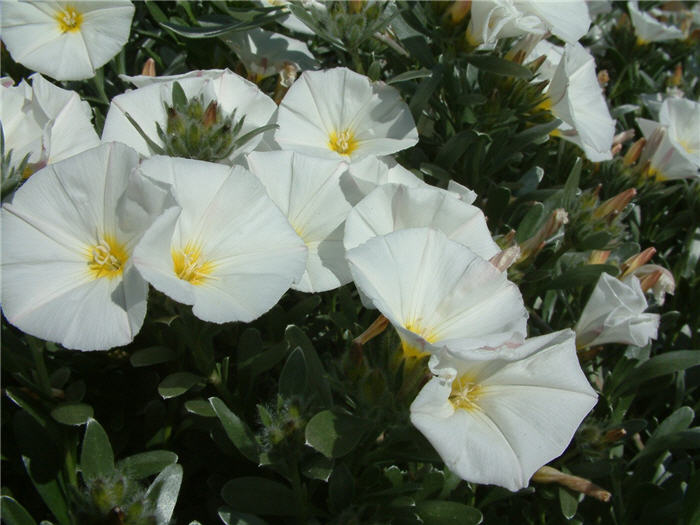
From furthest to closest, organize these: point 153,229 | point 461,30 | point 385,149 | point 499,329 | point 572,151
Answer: point 572,151
point 461,30
point 385,149
point 499,329
point 153,229

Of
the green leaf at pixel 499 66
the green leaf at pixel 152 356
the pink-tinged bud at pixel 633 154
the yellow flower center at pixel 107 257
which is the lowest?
the pink-tinged bud at pixel 633 154

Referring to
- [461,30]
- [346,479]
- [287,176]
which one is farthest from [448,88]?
[346,479]

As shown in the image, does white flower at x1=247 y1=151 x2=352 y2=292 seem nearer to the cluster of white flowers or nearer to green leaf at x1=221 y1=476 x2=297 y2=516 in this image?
the cluster of white flowers

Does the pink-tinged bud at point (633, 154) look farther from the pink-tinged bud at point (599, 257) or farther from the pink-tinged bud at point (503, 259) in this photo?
the pink-tinged bud at point (503, 259)

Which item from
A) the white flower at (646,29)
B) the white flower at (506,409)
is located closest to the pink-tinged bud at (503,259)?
the white flower at (506,409)

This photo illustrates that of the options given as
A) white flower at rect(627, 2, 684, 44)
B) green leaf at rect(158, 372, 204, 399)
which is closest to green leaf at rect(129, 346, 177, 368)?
green leaf at rect(158, 372, 204, 399)

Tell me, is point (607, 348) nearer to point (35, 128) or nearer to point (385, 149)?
point (385, 149)

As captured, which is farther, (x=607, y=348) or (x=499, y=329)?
(x=607, y=348)
